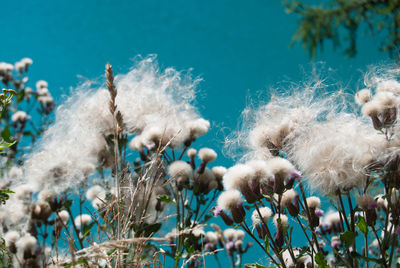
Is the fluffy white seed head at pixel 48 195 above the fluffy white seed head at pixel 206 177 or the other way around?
the other way around

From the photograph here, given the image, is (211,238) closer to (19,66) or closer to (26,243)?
(26,243)

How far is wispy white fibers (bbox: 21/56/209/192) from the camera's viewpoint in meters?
2.83

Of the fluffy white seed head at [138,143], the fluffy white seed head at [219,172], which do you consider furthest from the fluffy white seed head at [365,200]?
the fluffy white seed head at [138,143]

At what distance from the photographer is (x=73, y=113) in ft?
10.6

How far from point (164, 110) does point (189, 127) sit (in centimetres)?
22

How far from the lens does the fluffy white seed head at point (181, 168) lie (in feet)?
8.50

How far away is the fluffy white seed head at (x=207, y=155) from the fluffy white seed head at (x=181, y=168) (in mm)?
151

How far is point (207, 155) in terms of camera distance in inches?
111

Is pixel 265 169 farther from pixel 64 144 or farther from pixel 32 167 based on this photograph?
pixel 32 167

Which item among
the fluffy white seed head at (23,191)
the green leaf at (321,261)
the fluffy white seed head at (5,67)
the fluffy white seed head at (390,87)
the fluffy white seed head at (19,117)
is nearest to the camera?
the green leaf at (321,261)

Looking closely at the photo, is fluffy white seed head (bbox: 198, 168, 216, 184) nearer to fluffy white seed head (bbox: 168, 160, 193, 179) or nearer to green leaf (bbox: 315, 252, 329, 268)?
fluffy white seed head (bbox: 168, 160, 193, 179)

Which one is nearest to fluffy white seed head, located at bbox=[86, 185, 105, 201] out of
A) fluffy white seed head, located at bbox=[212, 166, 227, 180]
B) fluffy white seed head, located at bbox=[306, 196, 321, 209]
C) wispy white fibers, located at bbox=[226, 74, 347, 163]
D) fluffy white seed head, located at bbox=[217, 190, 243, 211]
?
fluffy white seed head, located at bbox=[212, 166, 227, 180]

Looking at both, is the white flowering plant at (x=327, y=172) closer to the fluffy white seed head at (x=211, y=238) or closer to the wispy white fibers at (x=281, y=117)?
the wispy white fibers at (x=281, y=117)

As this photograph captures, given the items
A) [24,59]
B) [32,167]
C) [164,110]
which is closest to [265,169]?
[164,110]
